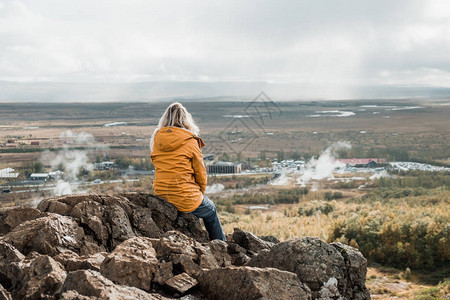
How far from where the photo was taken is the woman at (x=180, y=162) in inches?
262

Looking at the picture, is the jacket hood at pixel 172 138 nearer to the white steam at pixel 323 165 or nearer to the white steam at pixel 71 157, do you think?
the white steam at pixel 71 157

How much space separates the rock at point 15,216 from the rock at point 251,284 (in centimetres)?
270

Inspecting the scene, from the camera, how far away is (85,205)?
253 inches

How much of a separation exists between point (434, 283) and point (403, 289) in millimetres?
1202

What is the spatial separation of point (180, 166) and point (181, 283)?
85.6 inches

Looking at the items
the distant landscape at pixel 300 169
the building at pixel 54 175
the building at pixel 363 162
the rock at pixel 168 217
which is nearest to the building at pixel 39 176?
the distant landscape at pixel 300 169

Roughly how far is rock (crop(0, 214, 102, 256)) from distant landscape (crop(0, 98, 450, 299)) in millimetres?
7043

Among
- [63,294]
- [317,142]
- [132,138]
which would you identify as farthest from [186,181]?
[317,142]

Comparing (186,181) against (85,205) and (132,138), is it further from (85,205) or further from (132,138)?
(132,138)

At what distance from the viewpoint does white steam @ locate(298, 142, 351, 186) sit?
74.9m

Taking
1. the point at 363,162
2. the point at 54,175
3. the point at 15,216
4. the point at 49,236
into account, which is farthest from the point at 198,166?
the point at 363,162

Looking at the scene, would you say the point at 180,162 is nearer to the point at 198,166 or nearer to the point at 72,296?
the point at 198,166

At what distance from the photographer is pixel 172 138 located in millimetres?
6617

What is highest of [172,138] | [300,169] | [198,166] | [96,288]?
[172,138]
